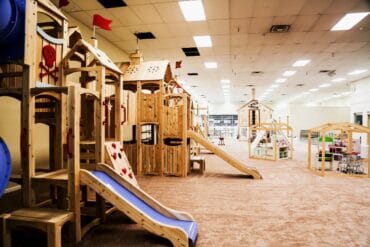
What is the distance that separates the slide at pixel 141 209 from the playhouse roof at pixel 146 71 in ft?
14.2

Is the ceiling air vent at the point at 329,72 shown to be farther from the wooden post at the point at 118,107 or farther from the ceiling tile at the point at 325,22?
the wooden post at the point at 118,107

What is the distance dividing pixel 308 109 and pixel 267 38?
17668mm

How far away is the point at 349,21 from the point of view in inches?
285

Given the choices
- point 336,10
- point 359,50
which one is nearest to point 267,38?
point 336,10

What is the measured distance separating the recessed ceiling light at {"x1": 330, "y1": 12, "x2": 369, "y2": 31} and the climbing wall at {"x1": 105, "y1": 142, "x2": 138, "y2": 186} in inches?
270

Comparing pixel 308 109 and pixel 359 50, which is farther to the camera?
pixel 308 109

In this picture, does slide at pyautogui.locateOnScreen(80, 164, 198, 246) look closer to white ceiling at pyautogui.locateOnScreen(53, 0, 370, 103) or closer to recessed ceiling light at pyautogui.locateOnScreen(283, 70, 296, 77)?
white ceiling at pyautogui.locateOnScreen(53, 0, 370, 103)

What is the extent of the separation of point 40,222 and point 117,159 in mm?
1690

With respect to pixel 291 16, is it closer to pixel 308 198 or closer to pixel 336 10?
pixel 336 10

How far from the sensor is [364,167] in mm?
9422

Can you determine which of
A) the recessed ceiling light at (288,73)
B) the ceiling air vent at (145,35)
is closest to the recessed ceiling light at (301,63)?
the recessed ceiling light at (288,73)

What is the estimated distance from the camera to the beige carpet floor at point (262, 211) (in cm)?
346

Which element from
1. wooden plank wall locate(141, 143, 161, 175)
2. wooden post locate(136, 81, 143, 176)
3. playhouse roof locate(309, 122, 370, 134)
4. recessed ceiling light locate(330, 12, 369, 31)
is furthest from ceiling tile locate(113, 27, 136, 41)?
playhouse roof locate(309, 122, 370, 134)

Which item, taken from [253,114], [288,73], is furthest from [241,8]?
[253,114]
